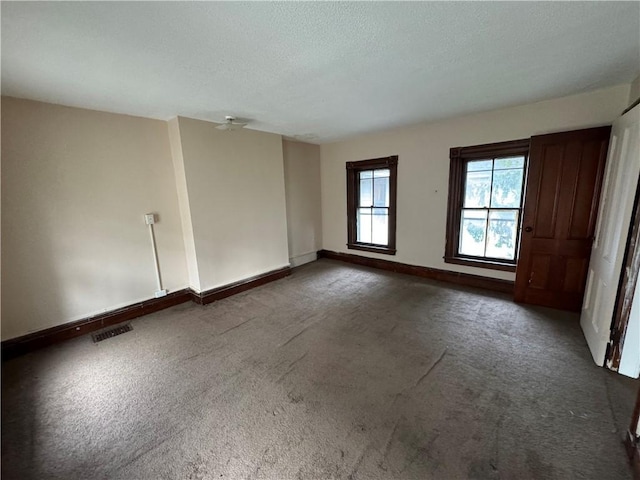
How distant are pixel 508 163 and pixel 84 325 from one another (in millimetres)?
A: 5425

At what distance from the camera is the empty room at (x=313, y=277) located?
146 cm

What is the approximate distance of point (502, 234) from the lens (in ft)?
11.6

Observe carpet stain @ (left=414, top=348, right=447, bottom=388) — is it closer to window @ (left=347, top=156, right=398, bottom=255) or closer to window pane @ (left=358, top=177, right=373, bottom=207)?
window @ (left=347, top=156, right=398, bottom=255)

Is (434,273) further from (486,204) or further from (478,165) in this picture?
(478,165)

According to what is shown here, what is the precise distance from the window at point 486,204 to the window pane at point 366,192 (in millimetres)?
1454

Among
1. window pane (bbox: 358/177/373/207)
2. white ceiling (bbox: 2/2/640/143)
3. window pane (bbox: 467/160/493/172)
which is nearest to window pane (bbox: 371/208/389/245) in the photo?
window pane (bbox: 358/177/373/207)

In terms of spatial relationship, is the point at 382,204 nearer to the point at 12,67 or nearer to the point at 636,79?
the point at 636,79

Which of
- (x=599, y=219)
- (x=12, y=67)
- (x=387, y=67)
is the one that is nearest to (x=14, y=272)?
(x=12, y=67)

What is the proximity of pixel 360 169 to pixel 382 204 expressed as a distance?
0.80 metres

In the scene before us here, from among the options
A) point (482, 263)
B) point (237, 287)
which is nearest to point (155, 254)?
point (237, 287)

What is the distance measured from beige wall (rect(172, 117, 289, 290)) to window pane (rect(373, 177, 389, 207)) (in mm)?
1717

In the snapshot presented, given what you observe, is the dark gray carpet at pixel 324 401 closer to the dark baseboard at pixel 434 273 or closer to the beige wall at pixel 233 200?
the dark baseboard at pixel 434 273

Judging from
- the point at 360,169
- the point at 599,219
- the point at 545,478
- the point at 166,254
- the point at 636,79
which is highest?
the point at 636,79

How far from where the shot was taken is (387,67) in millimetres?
2029
